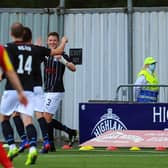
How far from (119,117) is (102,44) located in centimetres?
361

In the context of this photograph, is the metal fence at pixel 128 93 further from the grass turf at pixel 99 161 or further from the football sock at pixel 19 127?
the football sock at pixel 19 127

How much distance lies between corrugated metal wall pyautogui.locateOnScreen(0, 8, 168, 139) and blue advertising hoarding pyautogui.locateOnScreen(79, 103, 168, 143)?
2838 mm

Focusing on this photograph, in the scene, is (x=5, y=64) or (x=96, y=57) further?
(x=96, y=57)

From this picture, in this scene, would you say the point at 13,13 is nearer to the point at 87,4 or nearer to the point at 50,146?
the point at 87,4

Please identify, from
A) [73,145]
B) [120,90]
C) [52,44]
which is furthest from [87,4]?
[52,44]

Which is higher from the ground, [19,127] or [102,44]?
[102,44]

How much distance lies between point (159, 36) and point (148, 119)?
369cm

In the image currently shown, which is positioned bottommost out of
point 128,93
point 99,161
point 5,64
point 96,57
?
point 99,161

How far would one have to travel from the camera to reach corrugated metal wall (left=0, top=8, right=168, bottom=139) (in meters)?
18.6

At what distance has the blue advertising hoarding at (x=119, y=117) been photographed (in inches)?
608

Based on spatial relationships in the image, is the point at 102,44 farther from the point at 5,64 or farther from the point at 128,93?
the point at 5,64

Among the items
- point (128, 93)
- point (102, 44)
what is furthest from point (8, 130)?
point (102, 44)

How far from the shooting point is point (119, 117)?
1558 centimetres

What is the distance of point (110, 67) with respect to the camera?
61.1 feet
